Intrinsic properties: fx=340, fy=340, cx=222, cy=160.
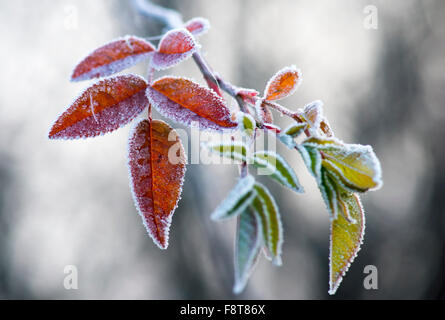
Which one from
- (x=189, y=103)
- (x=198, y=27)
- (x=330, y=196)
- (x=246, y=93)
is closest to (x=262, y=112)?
(x=246, y=93)

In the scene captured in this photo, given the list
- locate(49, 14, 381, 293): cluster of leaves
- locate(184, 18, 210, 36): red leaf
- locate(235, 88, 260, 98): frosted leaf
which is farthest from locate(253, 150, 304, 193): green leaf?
locate(184, 18, 210, 36): red leaf

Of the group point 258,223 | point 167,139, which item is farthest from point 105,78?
point 258,223

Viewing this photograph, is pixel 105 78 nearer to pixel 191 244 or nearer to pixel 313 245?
pixel 191 244

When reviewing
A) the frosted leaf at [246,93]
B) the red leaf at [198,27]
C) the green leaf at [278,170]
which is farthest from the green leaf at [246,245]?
the red leaf at [198,27]

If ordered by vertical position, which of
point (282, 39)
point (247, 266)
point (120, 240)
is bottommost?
point (120, 240)

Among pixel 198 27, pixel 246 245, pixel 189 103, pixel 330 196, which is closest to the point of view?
pixel 246 245

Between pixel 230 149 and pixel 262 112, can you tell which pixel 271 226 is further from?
pixel 262 112
